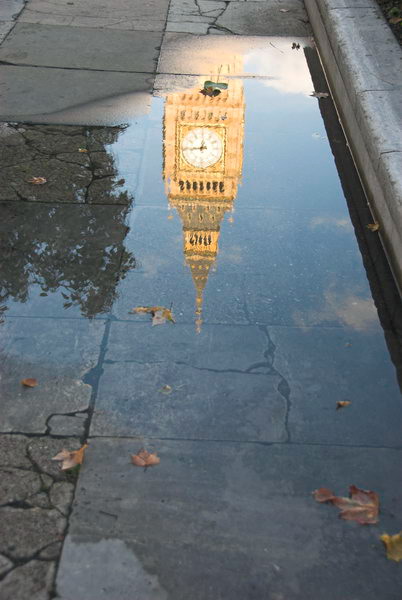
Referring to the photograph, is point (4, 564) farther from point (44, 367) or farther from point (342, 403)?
point (342, 403)

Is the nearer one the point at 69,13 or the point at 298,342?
the point at 298,342

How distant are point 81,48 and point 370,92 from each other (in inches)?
157

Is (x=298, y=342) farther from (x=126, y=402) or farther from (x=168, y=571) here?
(x=168, y=571)

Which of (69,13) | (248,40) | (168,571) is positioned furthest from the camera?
(69,13)

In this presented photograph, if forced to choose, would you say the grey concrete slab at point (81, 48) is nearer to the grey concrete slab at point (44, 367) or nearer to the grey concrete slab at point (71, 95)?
the grey concrete slab at point (71, 95)

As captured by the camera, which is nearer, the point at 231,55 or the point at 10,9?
the point at 231,55

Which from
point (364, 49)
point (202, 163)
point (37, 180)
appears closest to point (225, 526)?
point (37, 180)

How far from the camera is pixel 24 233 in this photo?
5828mm

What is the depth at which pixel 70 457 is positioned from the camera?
391cm

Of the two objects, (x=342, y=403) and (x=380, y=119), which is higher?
(x=380, y=119)

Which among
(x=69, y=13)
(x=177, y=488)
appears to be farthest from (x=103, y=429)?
(x=69, y=13)

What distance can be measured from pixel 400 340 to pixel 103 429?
1.93 m

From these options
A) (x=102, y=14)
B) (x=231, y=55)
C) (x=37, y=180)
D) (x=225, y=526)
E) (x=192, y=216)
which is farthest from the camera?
(x=102, y=14)

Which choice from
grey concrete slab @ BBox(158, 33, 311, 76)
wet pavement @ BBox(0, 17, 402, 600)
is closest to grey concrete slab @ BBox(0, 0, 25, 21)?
grey concrete slab @ BBox(158, 33, 311, 76)
